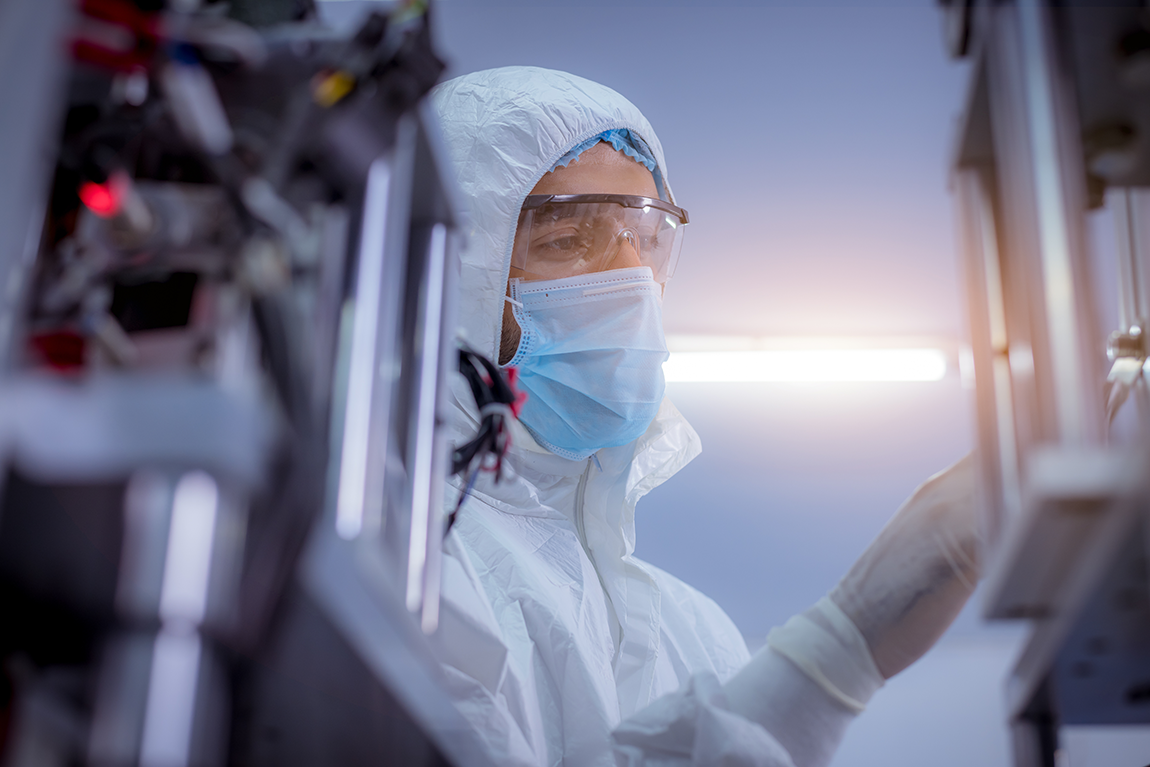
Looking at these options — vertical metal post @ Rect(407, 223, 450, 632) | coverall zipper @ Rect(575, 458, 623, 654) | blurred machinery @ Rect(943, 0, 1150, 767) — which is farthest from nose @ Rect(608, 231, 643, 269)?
blurred machinery @ Rect(943, 0, 1150, 767)

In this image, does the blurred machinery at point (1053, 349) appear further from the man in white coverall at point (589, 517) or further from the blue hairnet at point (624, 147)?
the blue hairnet at point (624, 147)

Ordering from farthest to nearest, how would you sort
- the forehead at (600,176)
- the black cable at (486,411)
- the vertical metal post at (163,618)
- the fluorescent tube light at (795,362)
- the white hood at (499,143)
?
the fluorescent tube light at (795,362), the forehead at (600,176), the white hood at (499,143), the black cable at (486,411), the vertical metal post at (163,618)

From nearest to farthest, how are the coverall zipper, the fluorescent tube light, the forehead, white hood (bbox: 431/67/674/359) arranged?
the coverall zipper, white hood (bbox: 431/67/674/359), the forehead, the fluorescent tube light

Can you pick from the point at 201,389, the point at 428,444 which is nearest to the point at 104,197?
the point at 201,389

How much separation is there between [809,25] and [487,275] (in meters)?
1.17

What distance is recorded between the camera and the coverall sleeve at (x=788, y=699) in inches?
33.3

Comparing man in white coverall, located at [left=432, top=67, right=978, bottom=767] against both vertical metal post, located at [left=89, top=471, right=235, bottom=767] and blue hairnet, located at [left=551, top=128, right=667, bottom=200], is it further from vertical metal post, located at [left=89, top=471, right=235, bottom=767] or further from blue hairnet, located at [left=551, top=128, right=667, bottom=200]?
vertical metal post, located at [left=89, top=471, right=235, bottom=767]

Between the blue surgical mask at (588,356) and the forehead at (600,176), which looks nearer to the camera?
the blue surgical mask at (588,356)

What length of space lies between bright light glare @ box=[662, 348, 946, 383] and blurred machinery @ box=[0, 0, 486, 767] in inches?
102

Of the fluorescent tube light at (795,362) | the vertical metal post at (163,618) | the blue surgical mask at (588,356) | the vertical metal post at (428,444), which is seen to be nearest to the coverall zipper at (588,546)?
the blue surgical mask at (588,356)

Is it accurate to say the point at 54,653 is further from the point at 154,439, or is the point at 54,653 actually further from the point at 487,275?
the point at 487,275

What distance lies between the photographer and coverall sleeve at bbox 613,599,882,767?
2.78ft

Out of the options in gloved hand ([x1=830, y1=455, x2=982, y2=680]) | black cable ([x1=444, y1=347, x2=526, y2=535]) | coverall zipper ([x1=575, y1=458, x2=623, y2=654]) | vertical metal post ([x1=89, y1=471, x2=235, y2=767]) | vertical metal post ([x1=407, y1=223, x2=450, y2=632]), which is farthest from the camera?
coverall zipper ([x1=575, y1=458, x2=623, y2=654])

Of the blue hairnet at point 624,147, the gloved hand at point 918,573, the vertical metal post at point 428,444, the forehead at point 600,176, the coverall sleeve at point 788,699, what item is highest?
the blue hairnet at point 624,147
